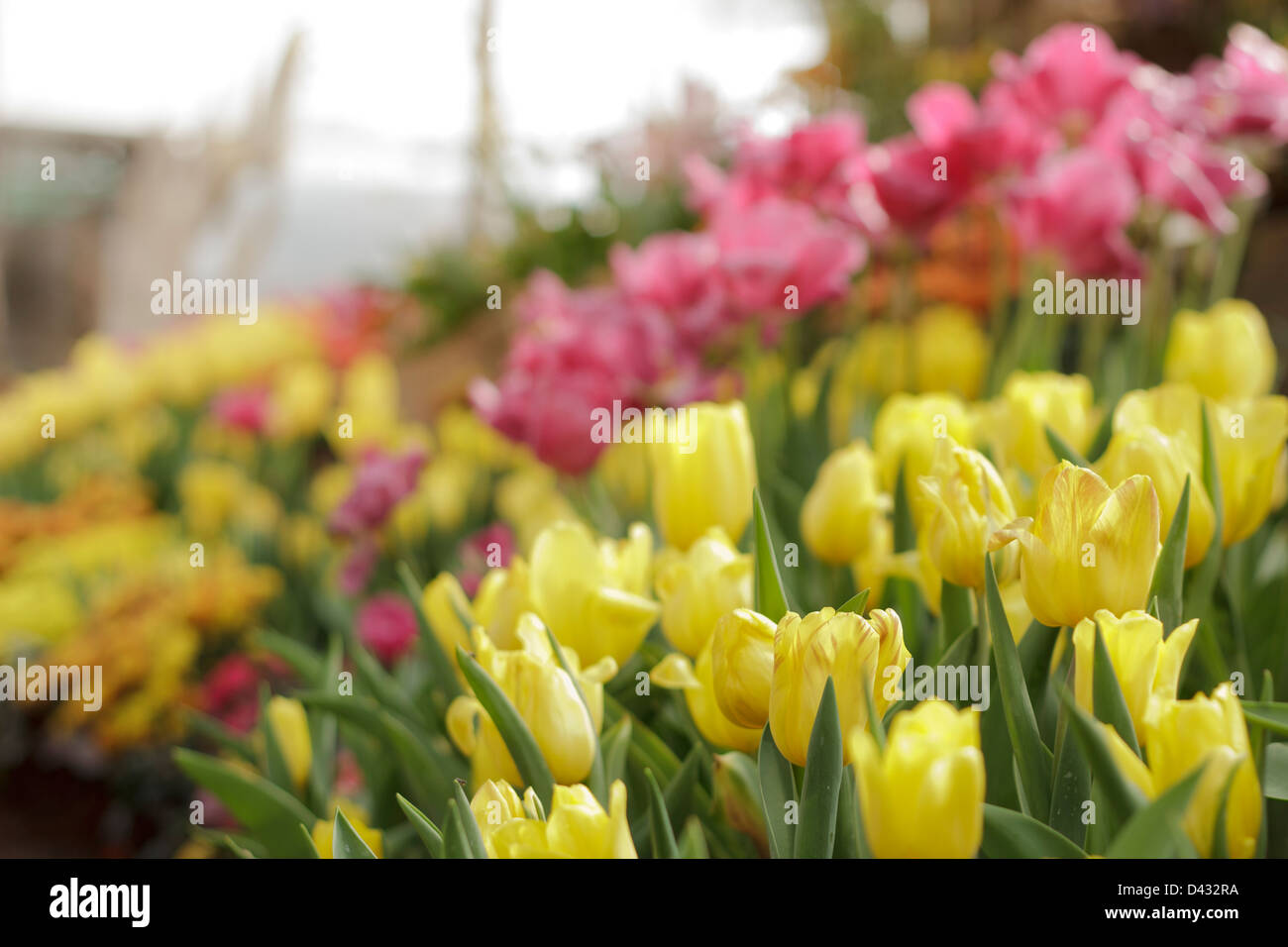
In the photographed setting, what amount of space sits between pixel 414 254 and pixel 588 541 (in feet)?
11.1

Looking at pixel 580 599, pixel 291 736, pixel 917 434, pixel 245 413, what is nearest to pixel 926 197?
pixel 917 434

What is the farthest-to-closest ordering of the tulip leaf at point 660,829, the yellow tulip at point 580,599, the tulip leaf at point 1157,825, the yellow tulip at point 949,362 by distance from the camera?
the yellow tulip at point 949,362, the yellow tulip at point 580,599, the tulip leaf at point 660,829, the tulip leaf at point 1157,825

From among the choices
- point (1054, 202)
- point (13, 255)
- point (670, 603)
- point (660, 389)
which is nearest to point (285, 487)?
point (660, 389)

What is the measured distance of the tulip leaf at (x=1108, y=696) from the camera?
35 cm

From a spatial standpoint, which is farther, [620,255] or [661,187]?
[661,187]

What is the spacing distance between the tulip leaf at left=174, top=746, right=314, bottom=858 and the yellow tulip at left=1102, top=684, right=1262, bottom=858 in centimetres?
41

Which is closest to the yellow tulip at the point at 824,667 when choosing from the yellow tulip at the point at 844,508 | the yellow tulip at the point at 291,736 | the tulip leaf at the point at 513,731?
the tulip leaf at the point at 513,731

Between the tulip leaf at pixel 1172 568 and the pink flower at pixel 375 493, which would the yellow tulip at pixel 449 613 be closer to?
the tulip leaf at pixel 1172 568

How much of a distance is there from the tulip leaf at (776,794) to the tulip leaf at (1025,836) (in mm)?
77

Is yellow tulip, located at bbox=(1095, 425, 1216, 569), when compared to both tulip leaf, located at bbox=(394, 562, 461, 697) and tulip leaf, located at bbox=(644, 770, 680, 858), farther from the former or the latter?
tulip leaf, located at bbox=(394, 562, 461, 697)

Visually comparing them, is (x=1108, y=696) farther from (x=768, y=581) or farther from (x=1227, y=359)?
(x=1227, y=359)

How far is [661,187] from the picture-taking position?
258cm

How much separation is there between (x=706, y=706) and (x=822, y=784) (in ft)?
0.31
